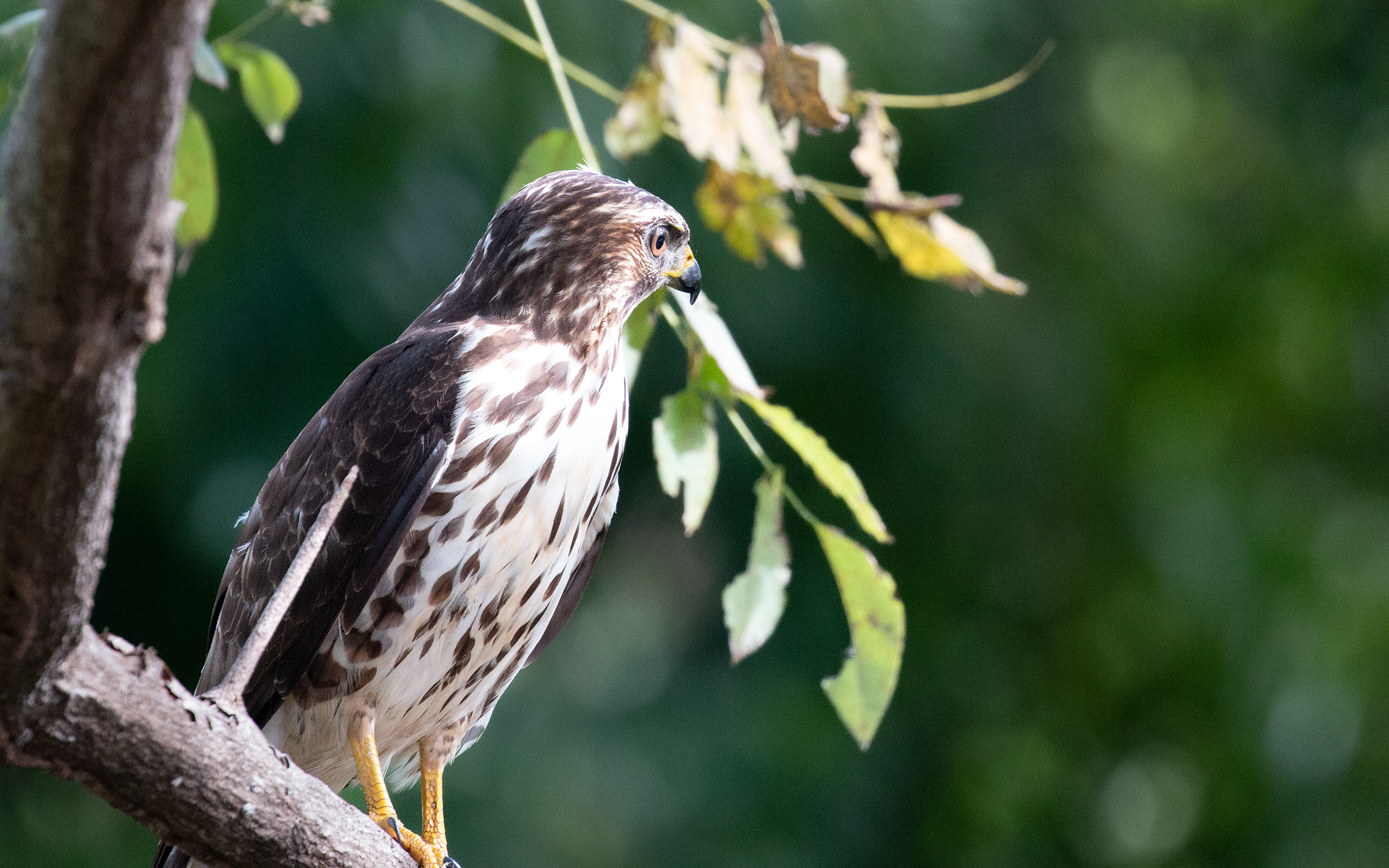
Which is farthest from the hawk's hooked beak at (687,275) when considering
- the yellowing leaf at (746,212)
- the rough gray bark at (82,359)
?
the rough gray bark at (82,359)

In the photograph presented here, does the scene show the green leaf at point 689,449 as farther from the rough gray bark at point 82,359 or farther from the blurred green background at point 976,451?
the blurred green background at point 976,451

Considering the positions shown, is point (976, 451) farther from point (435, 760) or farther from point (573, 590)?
point (435, 760)

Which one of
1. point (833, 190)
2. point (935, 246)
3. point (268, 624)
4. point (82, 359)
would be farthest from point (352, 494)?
point (82, 359)

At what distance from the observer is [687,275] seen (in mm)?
2576

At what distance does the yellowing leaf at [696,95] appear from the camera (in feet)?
7.29

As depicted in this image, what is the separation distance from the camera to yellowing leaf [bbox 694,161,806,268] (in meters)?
2.40

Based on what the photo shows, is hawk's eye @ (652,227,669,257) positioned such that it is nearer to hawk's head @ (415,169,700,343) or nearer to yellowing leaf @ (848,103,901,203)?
hawk's head @ (415,169,700,343)

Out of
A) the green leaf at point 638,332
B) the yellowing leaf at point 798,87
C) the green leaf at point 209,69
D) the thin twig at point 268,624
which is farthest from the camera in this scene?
the green leaf at point 638,332

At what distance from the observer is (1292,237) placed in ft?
24.2

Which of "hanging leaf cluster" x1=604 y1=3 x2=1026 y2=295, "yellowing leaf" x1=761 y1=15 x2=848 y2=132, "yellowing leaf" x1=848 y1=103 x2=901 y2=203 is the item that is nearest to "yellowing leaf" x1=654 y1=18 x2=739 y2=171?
"hanging leaf cluster" x1=604 y1=3 x2=1026 y2=295

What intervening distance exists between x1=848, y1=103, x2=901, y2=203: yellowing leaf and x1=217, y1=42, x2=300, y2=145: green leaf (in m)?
1.00

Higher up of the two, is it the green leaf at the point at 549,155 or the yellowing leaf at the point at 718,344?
the green leaf at the point at 549,155

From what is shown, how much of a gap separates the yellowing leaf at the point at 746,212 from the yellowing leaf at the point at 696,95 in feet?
0.39

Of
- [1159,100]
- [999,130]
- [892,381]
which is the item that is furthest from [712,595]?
[1159,100]
